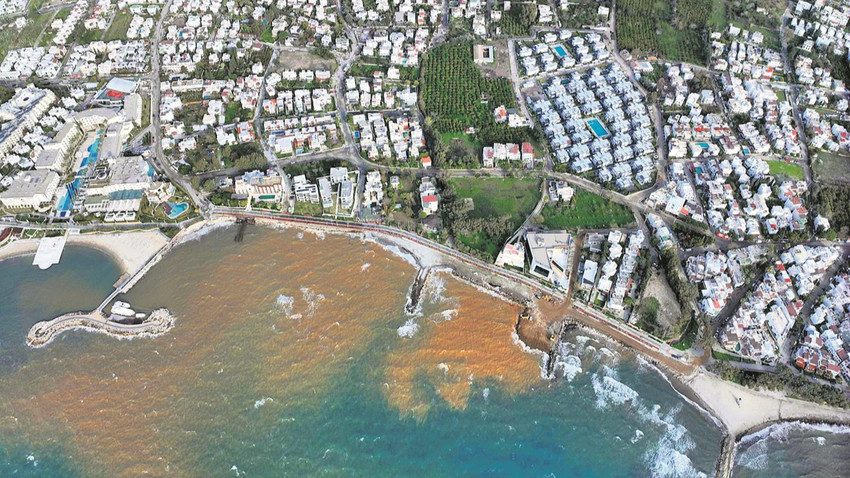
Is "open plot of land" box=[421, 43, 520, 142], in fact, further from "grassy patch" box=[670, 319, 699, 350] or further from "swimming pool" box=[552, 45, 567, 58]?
"grassy patch" box=[670, 319, 699, 350]

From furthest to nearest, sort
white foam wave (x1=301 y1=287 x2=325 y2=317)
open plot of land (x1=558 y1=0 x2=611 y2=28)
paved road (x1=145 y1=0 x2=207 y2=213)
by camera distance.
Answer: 1. open plot of land (x1=558 y1=0 x2=611 y2=28)
2. paved road (x1=145 y1=0 x2=207 y2=213)
3. white foam wave (x1=301 y1=287 x2=325 y2=317)

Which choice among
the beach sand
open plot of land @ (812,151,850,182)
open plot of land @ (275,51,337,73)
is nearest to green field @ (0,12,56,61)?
open plot of land @ (275,51,337,73)

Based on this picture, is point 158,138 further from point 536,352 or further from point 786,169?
point 786,169

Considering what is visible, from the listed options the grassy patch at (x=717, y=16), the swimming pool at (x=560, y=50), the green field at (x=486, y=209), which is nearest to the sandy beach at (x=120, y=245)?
the green field at (x=486, y=209)

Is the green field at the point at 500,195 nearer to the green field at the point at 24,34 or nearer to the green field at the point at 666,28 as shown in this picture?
the green field at the point at 666,28

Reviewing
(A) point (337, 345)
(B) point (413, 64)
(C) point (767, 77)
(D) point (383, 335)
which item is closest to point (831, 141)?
(C) point (767, 77)

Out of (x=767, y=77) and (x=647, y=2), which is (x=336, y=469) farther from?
(x=647, y=2)
